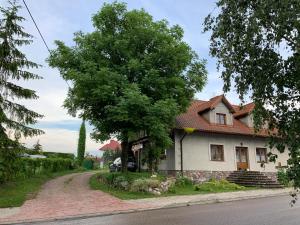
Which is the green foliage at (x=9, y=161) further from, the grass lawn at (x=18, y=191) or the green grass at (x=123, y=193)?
the green grass at (x=123, y=193)

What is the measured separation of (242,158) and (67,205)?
16985 millimetres

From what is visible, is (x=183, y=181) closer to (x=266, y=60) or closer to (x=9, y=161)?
(x=9, y=161)

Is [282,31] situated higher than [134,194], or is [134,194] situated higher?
[282,31]

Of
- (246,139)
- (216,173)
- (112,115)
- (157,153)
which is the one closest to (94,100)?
(112,115)

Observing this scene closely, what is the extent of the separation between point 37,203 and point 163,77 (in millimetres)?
10659

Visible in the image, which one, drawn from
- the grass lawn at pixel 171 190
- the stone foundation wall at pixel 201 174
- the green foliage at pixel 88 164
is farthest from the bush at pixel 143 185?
the green foliage at pixel 88 164

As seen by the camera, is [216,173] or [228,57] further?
[216,173]

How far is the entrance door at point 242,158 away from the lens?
27391mm

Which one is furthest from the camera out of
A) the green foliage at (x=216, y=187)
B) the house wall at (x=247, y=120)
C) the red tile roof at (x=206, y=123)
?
the house wall at (x=247, y=120)

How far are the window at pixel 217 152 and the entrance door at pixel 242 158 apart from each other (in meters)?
1.57

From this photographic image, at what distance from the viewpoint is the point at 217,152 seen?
26.7 metres

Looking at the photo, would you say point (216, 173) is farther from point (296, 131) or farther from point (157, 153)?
point (296, 131)

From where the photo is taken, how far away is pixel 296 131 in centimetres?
628

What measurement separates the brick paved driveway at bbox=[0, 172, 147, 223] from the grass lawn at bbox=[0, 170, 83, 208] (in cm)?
45
